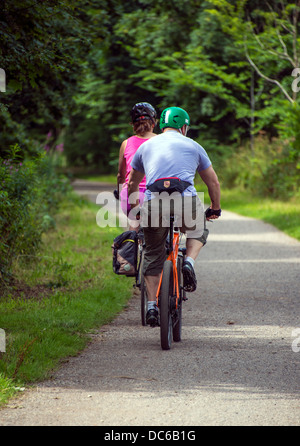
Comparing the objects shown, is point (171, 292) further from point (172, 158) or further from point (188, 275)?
point (172, 158)

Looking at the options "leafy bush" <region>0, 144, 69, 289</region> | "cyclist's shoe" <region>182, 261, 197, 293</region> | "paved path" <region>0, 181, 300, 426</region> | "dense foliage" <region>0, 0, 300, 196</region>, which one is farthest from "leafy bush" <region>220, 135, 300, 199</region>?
"cyclist's shoe" <region>182, 261, 197, 293</region>

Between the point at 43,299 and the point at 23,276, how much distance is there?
4.10 feet

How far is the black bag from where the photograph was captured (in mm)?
6766

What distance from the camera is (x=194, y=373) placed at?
207 inches

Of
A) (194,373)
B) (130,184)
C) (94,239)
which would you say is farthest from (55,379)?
(94,239)

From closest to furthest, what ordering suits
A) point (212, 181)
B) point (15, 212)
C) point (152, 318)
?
point (152, 318), point (212, 181), point (15, 212)

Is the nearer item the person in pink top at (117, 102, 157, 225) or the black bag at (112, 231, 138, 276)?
the black bag at (112, 231, 138, 276)

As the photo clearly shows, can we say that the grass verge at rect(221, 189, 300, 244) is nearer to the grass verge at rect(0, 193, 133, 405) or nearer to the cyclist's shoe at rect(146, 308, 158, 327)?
the grass verge at rect(0, 193, 133, 405)

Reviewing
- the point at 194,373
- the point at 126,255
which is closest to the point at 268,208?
the point at 126,255

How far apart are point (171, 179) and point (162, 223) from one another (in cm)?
37

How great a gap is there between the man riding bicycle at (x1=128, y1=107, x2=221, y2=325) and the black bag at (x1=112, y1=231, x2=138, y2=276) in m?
0.51

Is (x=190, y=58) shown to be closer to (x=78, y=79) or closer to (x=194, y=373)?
(x=78, y=79)

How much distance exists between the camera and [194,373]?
17.2ft

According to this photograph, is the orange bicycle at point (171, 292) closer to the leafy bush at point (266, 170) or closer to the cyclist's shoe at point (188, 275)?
the cyclist's shoe at point (188, 275)
